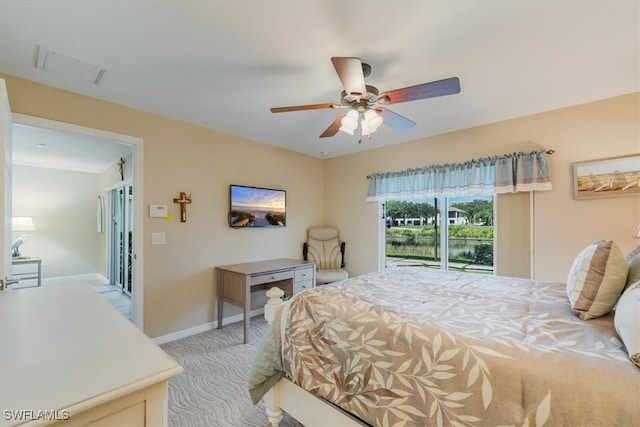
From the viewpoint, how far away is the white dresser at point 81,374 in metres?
0.59

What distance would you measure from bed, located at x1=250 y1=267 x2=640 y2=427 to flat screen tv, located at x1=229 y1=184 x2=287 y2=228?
6.62 feet

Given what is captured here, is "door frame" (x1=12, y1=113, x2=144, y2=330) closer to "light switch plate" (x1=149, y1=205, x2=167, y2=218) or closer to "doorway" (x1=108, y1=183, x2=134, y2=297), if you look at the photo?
"light switch plate" (x1=149, y1=205, x2=167, y2=218)

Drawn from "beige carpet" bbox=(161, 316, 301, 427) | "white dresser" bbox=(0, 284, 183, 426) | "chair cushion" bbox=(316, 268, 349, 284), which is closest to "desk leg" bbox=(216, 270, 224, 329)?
"beige carpet" bbox=(161, 316, 301, 427)

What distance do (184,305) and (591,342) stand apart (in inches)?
131

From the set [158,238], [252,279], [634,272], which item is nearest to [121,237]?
[158,238]

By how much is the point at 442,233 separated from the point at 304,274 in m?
1.88

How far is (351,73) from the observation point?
1.65m

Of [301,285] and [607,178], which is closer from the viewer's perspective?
[607,178]

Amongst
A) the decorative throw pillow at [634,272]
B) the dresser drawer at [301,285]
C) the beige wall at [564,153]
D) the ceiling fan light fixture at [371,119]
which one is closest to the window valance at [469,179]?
the beige wall at [564,153]

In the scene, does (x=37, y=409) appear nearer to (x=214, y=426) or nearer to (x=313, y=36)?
(x=214, y=426)

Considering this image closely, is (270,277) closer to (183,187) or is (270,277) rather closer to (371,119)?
(183,187)

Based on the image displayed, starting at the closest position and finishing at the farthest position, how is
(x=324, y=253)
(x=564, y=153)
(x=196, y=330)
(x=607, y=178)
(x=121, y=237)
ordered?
(x=607, y=178), (x=564, y=153), (x=196, y=330), (x=324, y=253), (x=121, y=237)

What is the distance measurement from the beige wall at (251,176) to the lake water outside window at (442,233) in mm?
249

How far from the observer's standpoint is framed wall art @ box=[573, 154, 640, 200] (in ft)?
7.94
